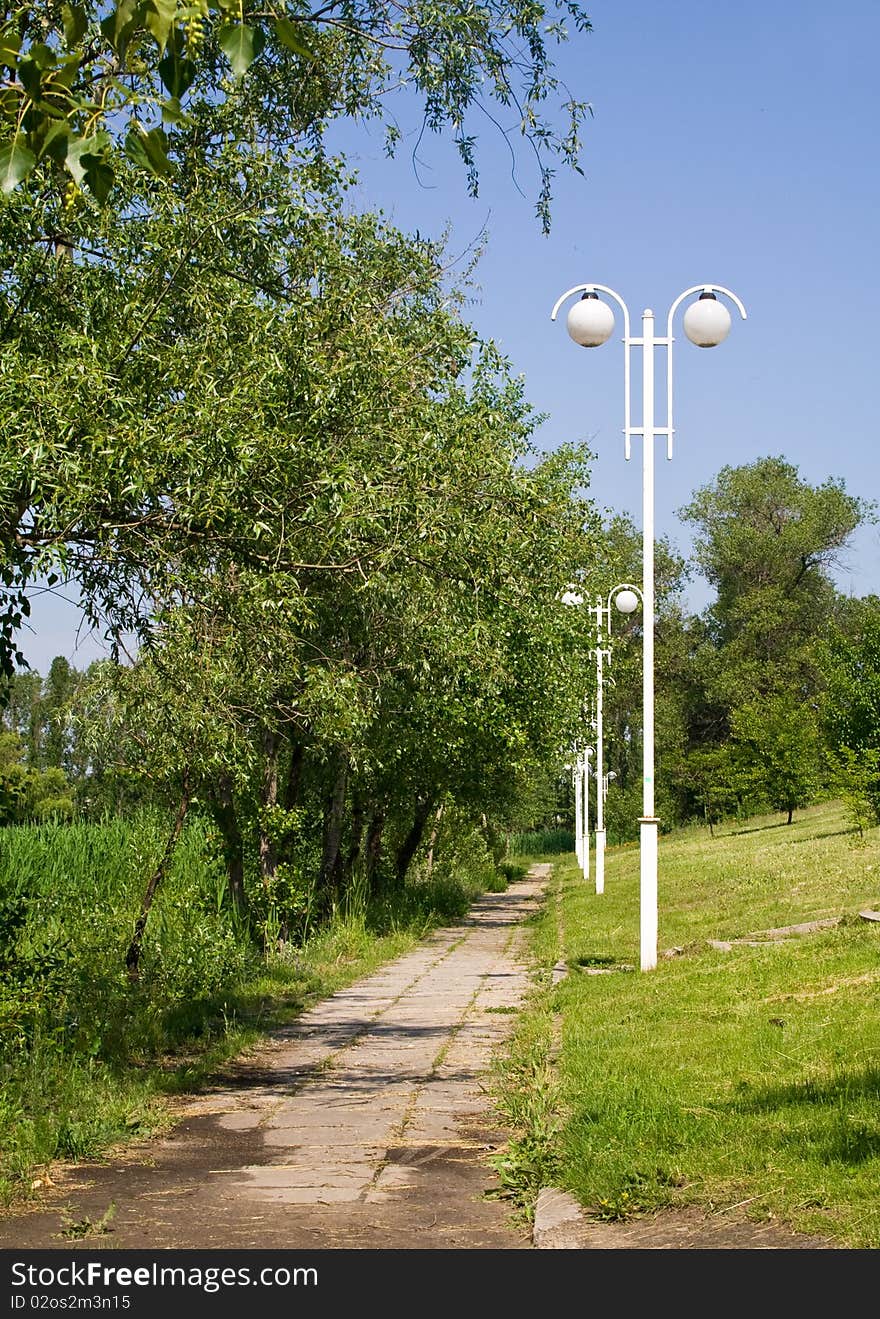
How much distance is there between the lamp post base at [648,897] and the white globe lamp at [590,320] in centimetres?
435

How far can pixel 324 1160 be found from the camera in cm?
668

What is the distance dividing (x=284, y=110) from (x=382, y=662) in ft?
15.7

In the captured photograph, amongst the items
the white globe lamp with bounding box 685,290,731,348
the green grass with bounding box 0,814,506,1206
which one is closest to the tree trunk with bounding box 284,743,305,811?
the green grass with bounding box 0,814,506,1206

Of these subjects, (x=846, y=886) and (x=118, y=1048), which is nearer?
(x=118, y=1048)

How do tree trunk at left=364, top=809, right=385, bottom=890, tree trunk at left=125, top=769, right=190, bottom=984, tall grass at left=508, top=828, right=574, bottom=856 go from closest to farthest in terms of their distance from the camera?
tree trunk at left=125, top=769, right=190, bottom=984
tree trunk at left=364, top=809, right=385, bottom=890
tall grass at left=508, top=828, right=574, bottom=856

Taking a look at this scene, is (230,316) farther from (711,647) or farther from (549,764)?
(711,647)

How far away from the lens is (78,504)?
6.73 m

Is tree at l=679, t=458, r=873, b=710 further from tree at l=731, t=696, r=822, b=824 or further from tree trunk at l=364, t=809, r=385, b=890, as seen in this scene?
tree trunk at l=364, t=809, r=385, b=890

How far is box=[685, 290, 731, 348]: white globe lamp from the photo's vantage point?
498 inches

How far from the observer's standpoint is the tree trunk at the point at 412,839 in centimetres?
2564

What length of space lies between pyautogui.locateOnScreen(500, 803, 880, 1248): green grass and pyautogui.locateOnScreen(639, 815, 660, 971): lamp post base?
1.02 ft

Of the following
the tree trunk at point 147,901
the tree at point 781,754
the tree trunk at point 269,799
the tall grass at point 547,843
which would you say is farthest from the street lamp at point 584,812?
the tall grass at point 547,843

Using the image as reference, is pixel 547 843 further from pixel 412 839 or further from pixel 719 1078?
pixel 719 1078
